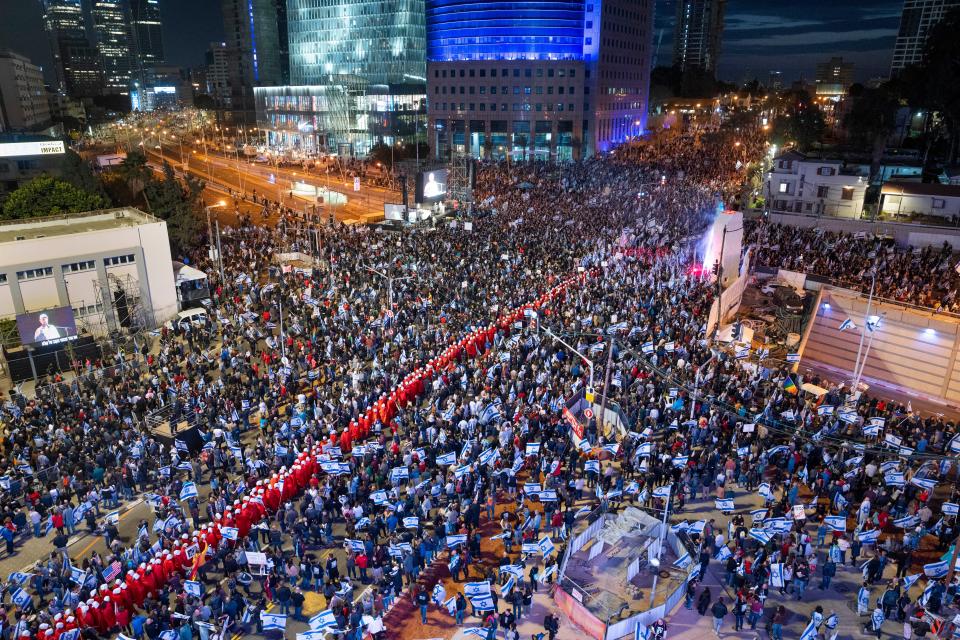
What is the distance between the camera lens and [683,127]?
124 metres

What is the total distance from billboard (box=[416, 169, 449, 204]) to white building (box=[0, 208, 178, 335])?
19614 millimetres

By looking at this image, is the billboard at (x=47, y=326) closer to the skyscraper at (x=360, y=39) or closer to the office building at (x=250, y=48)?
the skyscraper at (x=360, y=39)

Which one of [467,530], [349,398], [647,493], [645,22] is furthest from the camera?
[645,22]

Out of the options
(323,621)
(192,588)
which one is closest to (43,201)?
(192,588)

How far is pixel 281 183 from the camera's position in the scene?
251 ft

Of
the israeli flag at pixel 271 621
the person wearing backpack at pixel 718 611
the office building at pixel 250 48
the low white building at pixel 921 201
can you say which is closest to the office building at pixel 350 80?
the office building at pixel 250 48

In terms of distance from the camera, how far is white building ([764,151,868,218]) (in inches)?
1905

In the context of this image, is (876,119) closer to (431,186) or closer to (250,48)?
(431,186)

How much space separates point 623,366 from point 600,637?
37.8 feet

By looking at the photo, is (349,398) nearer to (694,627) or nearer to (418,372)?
(418,372)

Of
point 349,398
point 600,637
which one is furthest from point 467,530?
point 349,398

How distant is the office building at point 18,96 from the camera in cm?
9800

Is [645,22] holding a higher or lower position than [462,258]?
higher

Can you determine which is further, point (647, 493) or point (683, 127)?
point (683, 127)
